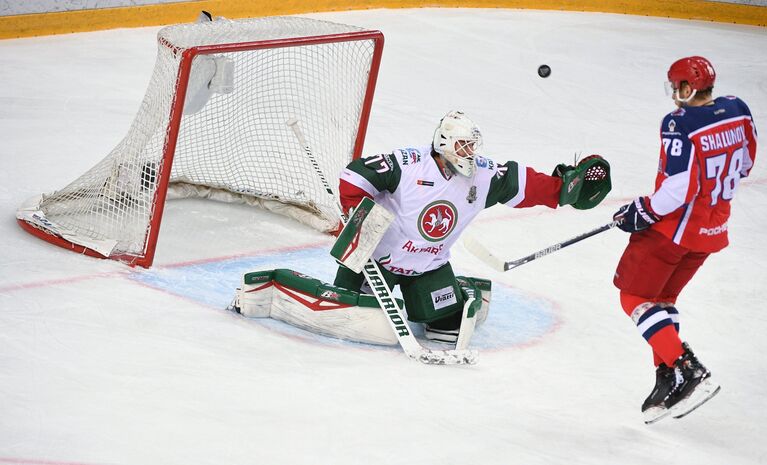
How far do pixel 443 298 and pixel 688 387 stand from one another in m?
0.93

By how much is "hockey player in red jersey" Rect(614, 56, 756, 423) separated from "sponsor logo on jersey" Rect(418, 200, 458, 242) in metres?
0.59

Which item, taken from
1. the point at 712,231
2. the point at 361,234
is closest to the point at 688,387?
the point at 712,231

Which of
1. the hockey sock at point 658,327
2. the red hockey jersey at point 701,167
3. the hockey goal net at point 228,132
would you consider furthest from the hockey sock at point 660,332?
the hockey goal net at point 228,132

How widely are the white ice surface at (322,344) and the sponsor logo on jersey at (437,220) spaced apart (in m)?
0.41

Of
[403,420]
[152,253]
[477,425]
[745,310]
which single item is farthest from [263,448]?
[745,310]

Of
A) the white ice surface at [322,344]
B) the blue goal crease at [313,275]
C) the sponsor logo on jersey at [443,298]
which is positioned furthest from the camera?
the blue goal crease at [313,275]

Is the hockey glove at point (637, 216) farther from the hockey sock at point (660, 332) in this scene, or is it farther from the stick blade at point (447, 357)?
the stick blade at point (447, 357)

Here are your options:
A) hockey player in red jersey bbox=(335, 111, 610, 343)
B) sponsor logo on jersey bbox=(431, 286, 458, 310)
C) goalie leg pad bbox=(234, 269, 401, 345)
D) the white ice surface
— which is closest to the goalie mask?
hockey player in red jersey bbox=(335, 111, 610, 343)

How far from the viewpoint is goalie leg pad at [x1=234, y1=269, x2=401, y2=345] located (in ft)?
11.9

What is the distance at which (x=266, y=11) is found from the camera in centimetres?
812

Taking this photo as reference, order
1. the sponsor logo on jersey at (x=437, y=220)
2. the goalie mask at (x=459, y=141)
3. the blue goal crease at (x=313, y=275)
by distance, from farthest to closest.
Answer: the blue goal crease at (x=313, y=275)
the sponsor logo on jersey at (x=437, y=220)
the goalie mask at (x=459, y=141)

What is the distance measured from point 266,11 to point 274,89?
3.42m

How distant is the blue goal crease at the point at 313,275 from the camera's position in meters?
3.85

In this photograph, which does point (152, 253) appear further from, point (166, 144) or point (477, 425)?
point (477, 425)
